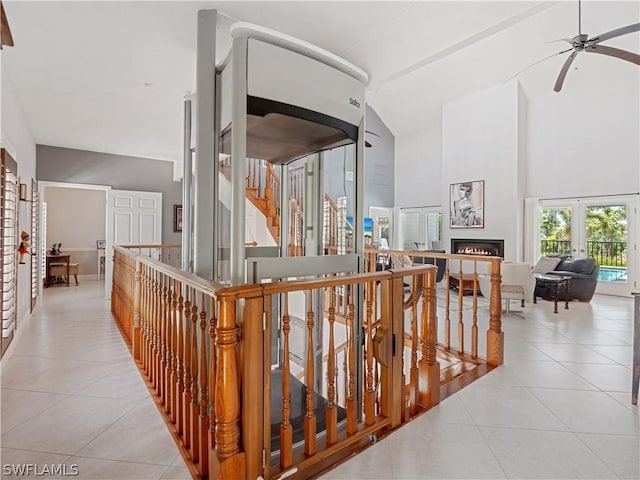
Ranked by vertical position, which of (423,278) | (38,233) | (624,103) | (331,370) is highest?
(624,103)

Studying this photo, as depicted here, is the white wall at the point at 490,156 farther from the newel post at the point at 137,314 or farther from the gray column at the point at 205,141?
the newel post at the point at 137,314

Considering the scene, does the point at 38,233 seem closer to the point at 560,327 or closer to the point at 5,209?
the point at 5,209

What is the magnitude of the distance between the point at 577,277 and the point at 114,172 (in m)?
8.46

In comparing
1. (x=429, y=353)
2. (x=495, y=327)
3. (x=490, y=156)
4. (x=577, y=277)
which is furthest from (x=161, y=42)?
(x=490, y=156)

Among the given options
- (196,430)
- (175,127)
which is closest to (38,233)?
(175,127)

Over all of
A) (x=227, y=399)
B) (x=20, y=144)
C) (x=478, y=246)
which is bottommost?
(x=227, y=399)

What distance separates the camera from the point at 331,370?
172 centimetres

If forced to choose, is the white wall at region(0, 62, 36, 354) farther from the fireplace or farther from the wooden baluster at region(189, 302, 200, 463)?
the fireplace

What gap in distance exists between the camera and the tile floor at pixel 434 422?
1690 mm

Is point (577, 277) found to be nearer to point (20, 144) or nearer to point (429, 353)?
point (429, 353)

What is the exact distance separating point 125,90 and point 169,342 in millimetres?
2968

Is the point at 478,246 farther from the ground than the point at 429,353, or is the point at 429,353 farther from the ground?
the point at 478,246

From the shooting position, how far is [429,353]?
2.31 m

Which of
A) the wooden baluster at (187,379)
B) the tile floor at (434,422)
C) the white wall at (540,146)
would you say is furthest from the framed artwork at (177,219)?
the white wall at (540,146)
